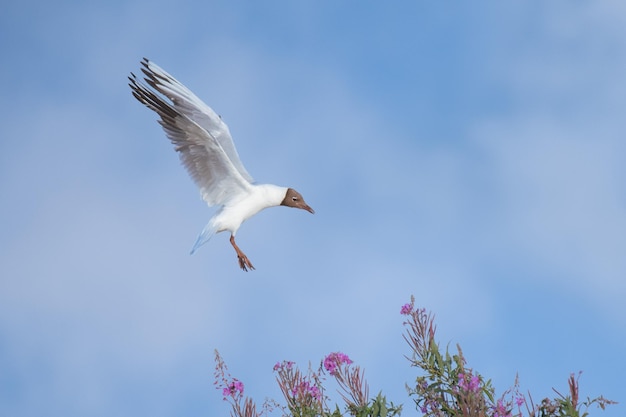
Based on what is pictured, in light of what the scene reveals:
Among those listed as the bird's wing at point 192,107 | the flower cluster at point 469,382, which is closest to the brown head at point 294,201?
the bird's wing at point 192,107

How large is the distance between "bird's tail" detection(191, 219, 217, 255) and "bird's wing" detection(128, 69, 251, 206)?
56 centimetres

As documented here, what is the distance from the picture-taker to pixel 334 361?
5.11 m

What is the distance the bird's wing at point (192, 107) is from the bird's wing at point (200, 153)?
279 millimetres

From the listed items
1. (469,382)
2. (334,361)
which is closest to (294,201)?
(334,361)

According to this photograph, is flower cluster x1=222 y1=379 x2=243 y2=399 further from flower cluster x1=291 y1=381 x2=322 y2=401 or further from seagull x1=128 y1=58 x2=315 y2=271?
seagull x1=128 y1=58 x2=315 y2=271

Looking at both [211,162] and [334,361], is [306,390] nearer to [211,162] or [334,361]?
[334,361]

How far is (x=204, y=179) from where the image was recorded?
10.6 m

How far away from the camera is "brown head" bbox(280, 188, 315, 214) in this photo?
1154 centimetres

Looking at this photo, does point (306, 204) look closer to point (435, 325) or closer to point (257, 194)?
point (257, 194)

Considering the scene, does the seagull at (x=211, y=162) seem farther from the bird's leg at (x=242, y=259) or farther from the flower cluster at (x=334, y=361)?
the flower cluster at (x=334, y=361)

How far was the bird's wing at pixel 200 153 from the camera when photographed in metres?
10.0

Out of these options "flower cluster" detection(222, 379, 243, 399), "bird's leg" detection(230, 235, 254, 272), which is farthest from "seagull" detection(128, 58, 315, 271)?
"flower cluster" detection(222, 379, 243, 399)

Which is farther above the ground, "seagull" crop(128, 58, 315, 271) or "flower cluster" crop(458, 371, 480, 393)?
"seagull" crop(128, 58, 315, 271)

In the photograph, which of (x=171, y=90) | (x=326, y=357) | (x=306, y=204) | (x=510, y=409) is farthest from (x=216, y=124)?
(x=510, y=409)
